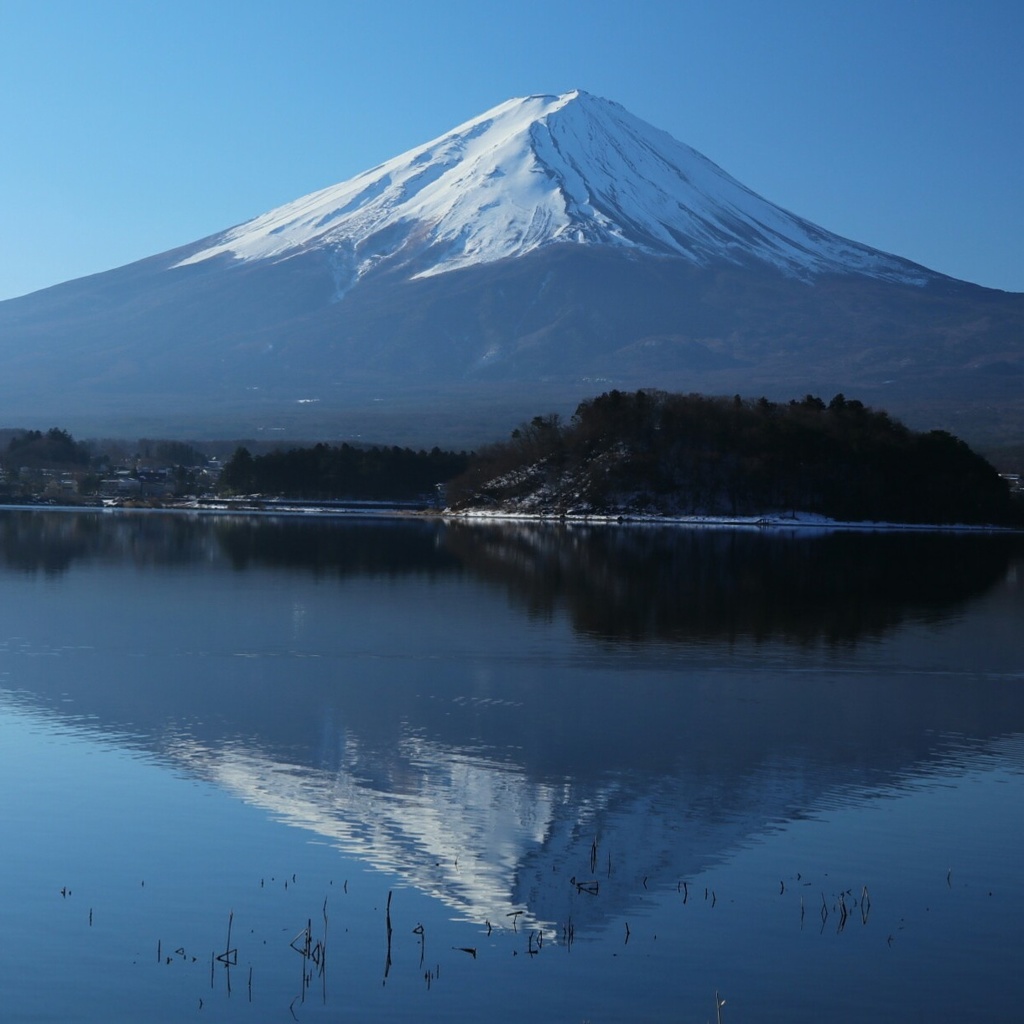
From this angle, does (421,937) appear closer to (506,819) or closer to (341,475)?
(506,819)

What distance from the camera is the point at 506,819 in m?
12.0

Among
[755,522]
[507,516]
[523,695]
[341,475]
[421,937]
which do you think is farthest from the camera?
[341,475]

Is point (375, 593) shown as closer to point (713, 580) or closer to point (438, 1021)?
point (713, 580)

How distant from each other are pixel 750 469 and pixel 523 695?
67.5m

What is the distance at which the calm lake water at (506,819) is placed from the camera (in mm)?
8648

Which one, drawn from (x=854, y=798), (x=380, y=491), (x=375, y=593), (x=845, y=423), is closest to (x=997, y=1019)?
(x=854, y=798)

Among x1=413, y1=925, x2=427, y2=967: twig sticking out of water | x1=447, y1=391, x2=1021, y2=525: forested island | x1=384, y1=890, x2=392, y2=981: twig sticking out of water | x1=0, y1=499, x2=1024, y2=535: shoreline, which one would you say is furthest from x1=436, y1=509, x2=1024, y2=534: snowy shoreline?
x1=413, y1=925, x2=427, y2=967: twig sticking out of water

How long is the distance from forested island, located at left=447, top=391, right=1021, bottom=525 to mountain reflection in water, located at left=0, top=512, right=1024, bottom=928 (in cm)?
4500

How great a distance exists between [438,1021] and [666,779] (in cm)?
573

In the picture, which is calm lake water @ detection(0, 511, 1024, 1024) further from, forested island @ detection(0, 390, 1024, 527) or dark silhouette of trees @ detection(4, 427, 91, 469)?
dark silhouette of trees @ detection(4, 427, 91, 469)

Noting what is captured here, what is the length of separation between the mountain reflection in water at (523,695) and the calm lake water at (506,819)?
69 mm

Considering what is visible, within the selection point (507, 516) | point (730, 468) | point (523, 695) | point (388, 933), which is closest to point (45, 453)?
Answer: point (507, 516)

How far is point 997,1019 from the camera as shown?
8180 mm

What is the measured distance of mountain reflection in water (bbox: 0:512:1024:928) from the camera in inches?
466
